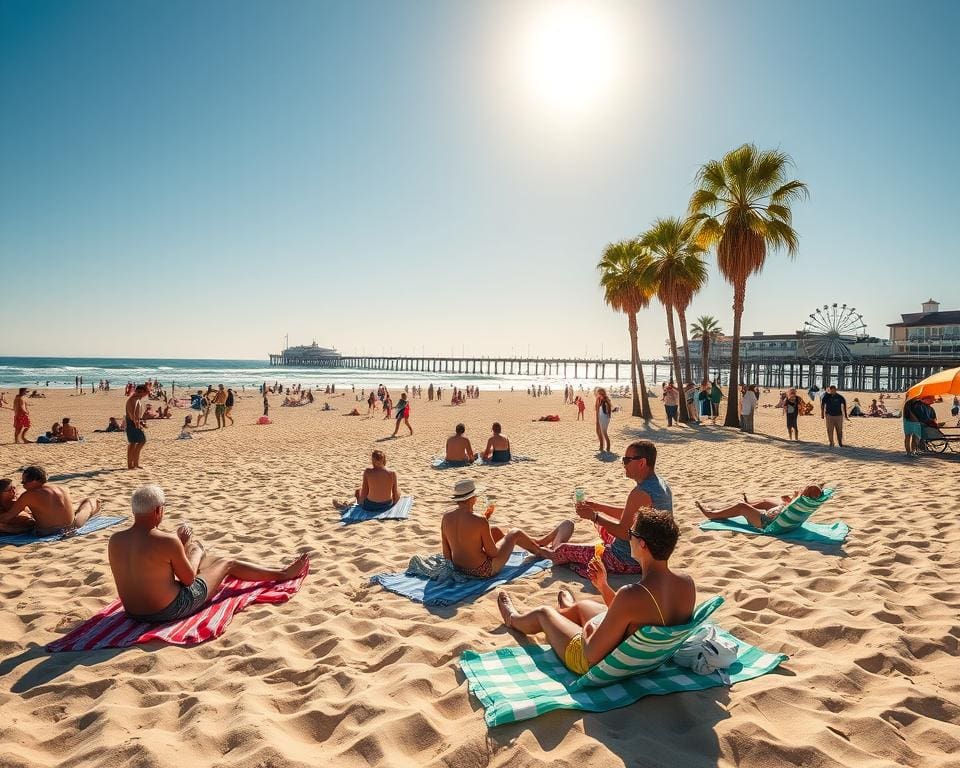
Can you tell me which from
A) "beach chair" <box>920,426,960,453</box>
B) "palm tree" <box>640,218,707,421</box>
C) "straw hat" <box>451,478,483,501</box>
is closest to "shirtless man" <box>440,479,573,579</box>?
"straw hat" <box>451,478,483,501</box>

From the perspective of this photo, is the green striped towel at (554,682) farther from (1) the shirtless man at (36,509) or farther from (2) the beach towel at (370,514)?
(1) the shirtless man at (36,509)

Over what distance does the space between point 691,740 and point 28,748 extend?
2954mm

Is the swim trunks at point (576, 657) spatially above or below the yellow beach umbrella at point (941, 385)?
below

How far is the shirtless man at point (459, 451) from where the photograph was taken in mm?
10508

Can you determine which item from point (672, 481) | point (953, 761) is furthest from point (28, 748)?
point (672, 481)

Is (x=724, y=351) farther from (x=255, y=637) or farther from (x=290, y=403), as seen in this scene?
(x=255, y=637)

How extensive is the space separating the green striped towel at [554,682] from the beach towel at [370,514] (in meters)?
3.61

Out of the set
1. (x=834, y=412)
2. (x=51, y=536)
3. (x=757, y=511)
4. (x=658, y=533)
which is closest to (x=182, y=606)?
(x=658, y=533)

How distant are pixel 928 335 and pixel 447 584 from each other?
199 ft

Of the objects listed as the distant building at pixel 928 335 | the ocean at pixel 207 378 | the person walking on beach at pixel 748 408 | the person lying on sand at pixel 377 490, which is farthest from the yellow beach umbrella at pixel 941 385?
the ocean at pixel 207 378

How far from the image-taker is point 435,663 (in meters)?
3.15

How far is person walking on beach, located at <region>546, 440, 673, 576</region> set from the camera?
4.24 metres

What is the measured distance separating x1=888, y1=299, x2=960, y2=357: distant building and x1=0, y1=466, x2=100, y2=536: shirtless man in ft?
192

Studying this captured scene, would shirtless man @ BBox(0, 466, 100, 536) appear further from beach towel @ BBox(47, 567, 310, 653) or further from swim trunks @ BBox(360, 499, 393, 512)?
swim trunks @ BBox(360, 499, 393, 512)
